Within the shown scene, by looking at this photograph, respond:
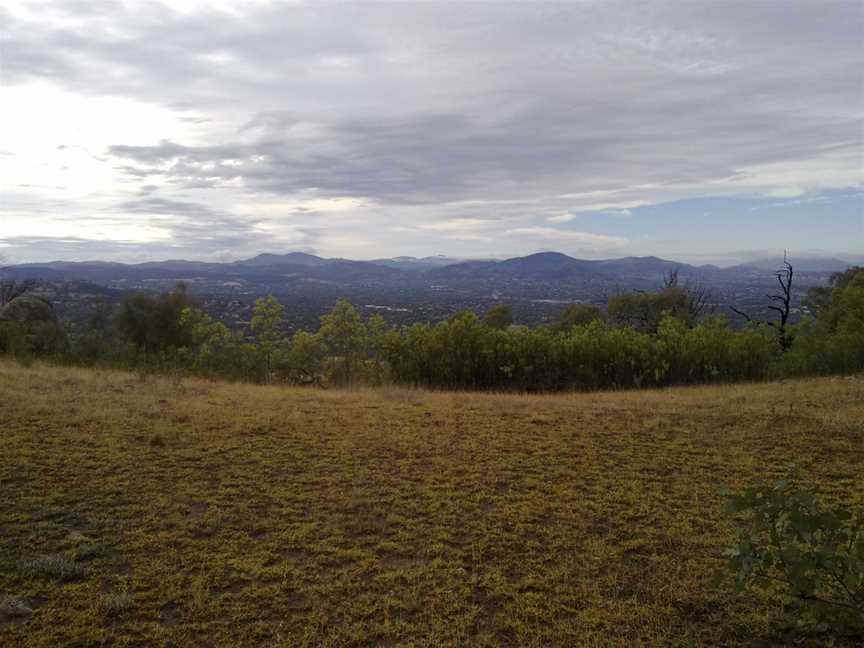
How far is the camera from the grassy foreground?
10.6ft

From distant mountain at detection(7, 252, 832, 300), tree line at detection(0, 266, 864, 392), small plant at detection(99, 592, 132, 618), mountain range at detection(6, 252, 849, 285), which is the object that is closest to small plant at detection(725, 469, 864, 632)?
small plant at detection(99, 592, 132, 618)

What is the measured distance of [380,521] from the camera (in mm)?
4668

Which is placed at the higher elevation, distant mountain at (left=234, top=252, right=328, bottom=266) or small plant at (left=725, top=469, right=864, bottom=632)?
distant mountain at (left=234, top=252, right=328, bottom=266)

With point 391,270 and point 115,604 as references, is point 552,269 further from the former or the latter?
point 115,604

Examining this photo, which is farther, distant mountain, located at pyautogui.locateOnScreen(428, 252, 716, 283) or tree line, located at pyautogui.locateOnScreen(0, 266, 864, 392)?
distant mountain, located at pyautogui.locateOnScreen(428, 252, 716, 283)

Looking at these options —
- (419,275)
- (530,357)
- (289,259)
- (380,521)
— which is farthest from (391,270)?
(380,521)

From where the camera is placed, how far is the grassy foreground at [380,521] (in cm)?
324

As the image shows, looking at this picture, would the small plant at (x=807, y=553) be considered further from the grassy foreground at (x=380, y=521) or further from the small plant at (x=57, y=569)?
the small plant at (x=57, y=569)

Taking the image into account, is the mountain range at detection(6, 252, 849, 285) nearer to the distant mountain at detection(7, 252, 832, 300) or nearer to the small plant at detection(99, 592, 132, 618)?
the distant mountain at detection(7, 252, 832, 300)

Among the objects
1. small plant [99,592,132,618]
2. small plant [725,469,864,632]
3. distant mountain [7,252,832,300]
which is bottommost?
small plant [99,592,132,618]

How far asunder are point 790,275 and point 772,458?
76.0 feet

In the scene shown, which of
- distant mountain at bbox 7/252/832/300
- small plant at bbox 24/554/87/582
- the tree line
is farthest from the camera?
distant mountain at bbox 7/252/832/300

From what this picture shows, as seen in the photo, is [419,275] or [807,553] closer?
[807,553]

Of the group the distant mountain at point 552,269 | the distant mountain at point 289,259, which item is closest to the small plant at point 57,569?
the distant mountain at point 552,269
